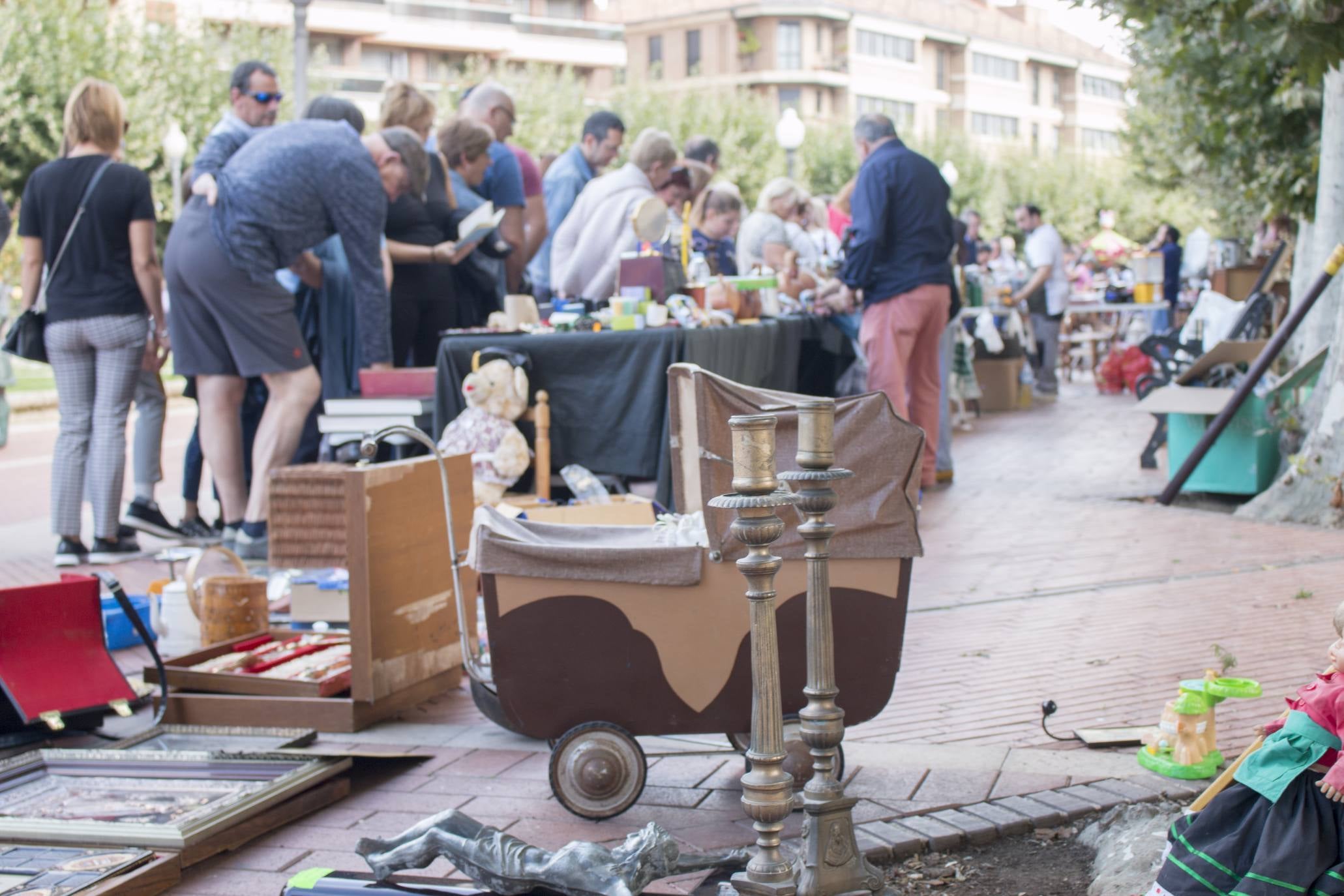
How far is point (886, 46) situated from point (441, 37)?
83.3 feet

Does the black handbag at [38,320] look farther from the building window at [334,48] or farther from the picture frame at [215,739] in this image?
the building window at [334,48]

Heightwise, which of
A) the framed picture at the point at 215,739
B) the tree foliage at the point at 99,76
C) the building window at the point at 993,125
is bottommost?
the framed picture at the point at 215,739

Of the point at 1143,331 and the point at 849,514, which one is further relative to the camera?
the point at 1143,331

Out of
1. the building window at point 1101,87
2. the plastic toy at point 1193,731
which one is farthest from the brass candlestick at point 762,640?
the building window at point 1101,87

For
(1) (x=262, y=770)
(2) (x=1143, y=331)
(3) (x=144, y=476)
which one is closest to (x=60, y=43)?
(2) (x=1143, y=331)

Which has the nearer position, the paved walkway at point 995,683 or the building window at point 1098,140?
the paved walkway at point 995,683

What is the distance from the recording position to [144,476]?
756 centimetres

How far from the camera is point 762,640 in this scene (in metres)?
2.53

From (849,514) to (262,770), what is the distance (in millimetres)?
1725

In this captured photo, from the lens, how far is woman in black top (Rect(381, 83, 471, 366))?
24.5 ft

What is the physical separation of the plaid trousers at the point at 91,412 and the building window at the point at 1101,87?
303 feet

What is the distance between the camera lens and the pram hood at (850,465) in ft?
11.2

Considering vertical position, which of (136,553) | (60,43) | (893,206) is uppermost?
(60,43)

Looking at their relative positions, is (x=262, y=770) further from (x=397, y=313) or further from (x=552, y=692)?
(x=397, y=313)
